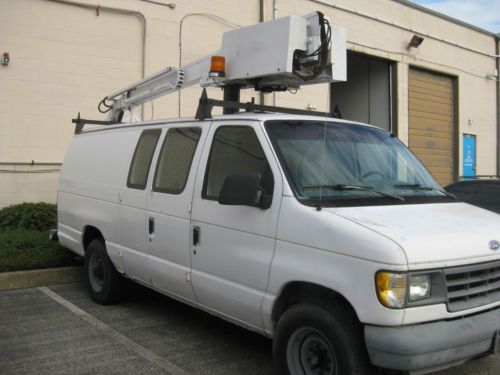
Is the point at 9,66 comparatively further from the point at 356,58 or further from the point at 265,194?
the point at 356,58

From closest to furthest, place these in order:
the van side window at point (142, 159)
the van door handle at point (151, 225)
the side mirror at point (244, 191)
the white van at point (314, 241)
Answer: the white van at point (314, 241) → the side mirror at point (244, 191) → the van door handle at point (151, 225) → the van side window at point (142, 159)

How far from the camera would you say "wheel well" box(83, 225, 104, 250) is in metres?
6.29

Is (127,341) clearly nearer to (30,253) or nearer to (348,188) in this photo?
(348,188)

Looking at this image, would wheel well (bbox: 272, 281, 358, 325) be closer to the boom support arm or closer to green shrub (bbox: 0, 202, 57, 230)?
the boom support arm

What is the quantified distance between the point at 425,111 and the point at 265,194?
14993mm

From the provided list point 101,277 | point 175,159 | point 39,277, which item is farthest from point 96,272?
point 175,159

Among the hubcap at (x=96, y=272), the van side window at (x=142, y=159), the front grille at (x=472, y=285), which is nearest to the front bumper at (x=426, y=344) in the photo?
the front grille at (x=472, y=285)

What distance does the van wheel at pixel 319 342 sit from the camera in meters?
3.18

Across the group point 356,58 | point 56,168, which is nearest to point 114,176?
point 56,168

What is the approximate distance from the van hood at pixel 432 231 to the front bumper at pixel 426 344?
36cm

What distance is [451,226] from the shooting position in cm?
347

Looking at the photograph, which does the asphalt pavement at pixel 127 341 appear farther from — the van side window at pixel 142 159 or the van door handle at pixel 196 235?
the van side window at pixel 142 159

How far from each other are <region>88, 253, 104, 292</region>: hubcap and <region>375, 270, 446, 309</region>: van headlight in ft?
13.0

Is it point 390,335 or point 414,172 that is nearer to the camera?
point 390,335
